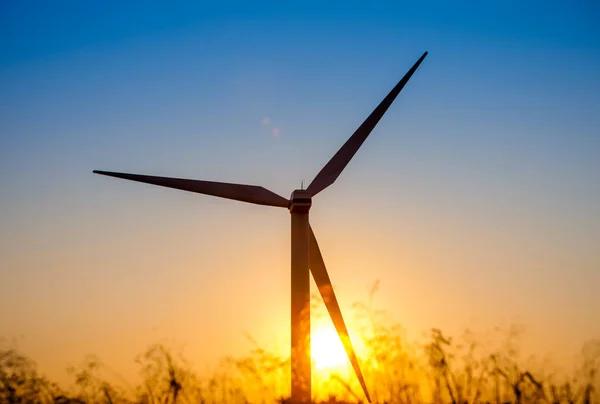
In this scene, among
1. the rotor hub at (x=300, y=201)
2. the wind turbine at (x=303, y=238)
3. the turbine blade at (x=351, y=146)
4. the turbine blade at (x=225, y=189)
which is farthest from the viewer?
the turbine blade at (x=351, y=146)

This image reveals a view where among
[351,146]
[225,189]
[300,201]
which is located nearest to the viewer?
[300,201]

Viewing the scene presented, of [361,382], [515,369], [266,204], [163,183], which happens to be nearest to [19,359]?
[163,183]

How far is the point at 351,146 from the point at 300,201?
4.22m

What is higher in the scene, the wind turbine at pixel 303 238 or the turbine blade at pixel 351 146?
the turbine blade at pixel 351 146

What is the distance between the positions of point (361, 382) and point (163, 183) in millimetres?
11390

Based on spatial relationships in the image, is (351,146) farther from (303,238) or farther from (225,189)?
(225,189)

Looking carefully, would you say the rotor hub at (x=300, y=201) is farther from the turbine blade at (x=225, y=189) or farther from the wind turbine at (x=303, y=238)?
the turbine blade at (x=225, y=189)

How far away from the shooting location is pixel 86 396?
3209cm

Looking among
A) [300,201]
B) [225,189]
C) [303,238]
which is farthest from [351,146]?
[225,189]

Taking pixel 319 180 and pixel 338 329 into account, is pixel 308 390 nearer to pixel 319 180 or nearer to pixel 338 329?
pixel 338 329

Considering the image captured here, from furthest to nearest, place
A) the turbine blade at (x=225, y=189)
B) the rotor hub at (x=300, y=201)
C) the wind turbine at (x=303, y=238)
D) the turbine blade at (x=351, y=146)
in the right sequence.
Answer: the turbine blade at (x=351, y=146), the turbine blade at (x=225, y=189), the rotor hub at (x=300, y=201), the wind turbine at (x=303, y=238)

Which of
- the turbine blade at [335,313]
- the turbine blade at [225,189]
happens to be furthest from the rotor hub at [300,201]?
the turbine blade at [335,313]

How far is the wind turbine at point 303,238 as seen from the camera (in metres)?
27.2

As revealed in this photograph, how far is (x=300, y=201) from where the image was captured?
28953 millimetres
